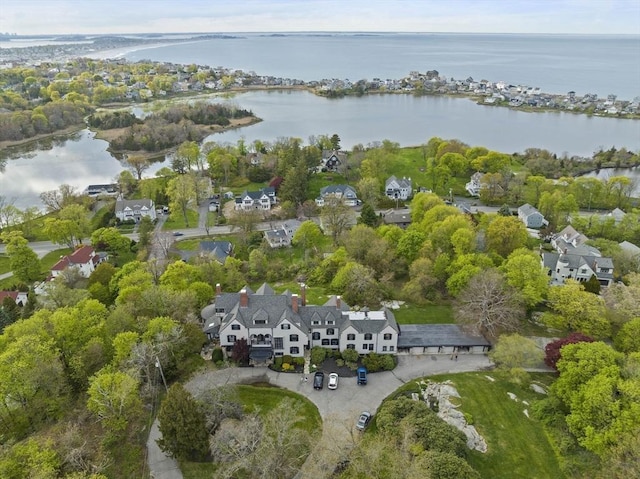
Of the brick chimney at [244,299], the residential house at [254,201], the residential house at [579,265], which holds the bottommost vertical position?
the residential house at [254,201]

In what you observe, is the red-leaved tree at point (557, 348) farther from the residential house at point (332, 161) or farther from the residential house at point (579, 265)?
the residential house at point (332, 161)

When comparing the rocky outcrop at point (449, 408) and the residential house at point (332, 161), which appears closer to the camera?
the rocky outcrop at point (449, 408)

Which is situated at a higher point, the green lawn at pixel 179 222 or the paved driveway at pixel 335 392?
the paved driveway at pixel 335 392

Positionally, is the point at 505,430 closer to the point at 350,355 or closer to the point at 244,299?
the point at 350,355

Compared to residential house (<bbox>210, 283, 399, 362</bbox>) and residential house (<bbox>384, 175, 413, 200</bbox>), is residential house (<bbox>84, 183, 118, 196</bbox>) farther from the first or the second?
residential house (<bbox>210, 283, 399, 362</bbox>)

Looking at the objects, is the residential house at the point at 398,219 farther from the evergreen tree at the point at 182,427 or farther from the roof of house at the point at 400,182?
the evergreen tree at the point at 182,427

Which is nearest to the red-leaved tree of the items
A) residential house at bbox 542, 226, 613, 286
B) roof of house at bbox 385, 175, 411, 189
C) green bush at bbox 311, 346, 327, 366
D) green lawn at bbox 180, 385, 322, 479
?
residential house at bbox 542, 226, 613, 286

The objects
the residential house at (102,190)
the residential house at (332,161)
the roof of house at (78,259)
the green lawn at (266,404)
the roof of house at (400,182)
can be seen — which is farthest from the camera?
the residential house at (332,161)

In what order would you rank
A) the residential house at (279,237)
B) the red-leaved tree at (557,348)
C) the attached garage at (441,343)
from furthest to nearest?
the residential house at (279,237)
the attached garage at (441,343)
the red-leaved tree at (557,348)

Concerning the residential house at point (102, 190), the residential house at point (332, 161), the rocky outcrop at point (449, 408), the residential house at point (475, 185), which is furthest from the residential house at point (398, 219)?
the residential house at point (102, 190)
